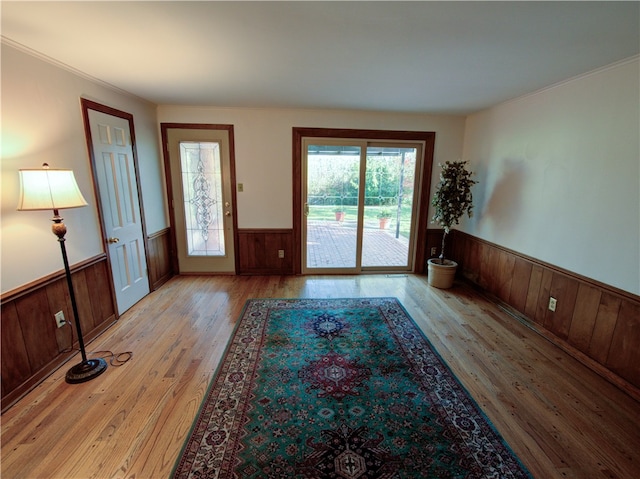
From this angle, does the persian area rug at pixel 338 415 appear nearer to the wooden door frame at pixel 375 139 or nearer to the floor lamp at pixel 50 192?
the floor lamp at pixel 50 192

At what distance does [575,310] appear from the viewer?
2529 millimetres

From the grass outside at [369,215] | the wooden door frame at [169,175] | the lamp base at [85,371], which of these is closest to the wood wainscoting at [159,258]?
the wooden door frame at [169,175]

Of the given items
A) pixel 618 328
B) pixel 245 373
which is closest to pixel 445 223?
pixel 618 328

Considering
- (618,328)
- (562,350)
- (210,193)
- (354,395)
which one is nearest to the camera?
(354,395)

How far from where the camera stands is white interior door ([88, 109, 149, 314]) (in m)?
2.79

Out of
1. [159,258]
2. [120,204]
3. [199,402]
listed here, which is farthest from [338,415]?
[159,258]

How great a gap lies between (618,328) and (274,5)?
321 centimetres

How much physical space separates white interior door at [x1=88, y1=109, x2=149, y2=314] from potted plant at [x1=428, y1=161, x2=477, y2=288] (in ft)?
12.4

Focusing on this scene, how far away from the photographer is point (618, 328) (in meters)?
2.18

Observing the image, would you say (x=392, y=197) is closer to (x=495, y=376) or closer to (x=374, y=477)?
(x=495, y=376)

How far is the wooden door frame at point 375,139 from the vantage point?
4.07m

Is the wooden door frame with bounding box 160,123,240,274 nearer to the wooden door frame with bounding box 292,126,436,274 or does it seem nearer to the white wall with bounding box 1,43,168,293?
the wooden door frame with bounding box 292,126,436,274

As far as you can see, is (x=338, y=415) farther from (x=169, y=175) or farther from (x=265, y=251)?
(x=169, y=175)

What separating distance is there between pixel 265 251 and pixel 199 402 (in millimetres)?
2605
